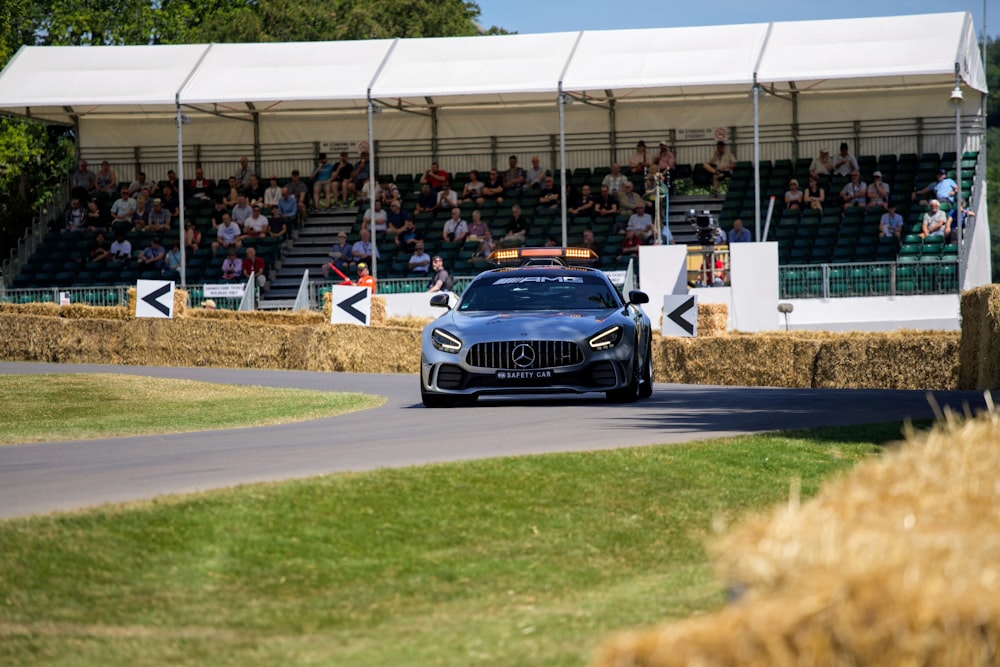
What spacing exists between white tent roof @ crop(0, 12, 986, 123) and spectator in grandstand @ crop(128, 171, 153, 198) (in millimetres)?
2754

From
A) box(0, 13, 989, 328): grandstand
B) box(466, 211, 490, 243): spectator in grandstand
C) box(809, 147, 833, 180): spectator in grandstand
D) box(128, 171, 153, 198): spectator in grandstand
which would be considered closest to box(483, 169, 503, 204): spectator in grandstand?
box(0, 13, 989, 328): grandstand

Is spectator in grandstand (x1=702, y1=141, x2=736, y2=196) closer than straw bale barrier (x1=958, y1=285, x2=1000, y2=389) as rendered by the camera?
No

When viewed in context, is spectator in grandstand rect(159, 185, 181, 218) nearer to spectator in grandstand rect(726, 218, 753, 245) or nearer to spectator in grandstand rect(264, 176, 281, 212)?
spectator in grandstand rect(264, 176, 281, 212)

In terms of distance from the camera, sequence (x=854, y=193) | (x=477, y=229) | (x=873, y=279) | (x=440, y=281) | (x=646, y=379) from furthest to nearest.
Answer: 1. (x=477, y=229)
2. (x=854, y=193)
3. (x=440, y=281)
4. (x=873, y=279)
5. (x=646, y=379)

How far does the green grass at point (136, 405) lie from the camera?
15.8 m

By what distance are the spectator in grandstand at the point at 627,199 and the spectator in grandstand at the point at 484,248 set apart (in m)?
3.45

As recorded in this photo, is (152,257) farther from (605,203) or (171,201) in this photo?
(605,203)

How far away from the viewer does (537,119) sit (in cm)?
4494

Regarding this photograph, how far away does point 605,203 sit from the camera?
130 ft

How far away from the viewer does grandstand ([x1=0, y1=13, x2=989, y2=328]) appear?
116 ft

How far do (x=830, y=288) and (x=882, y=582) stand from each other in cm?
3059

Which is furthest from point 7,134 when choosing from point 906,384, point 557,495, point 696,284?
point 557,495

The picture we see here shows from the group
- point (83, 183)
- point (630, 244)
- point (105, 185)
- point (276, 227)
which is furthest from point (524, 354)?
point (83, 183)

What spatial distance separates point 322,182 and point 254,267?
21.7ft
